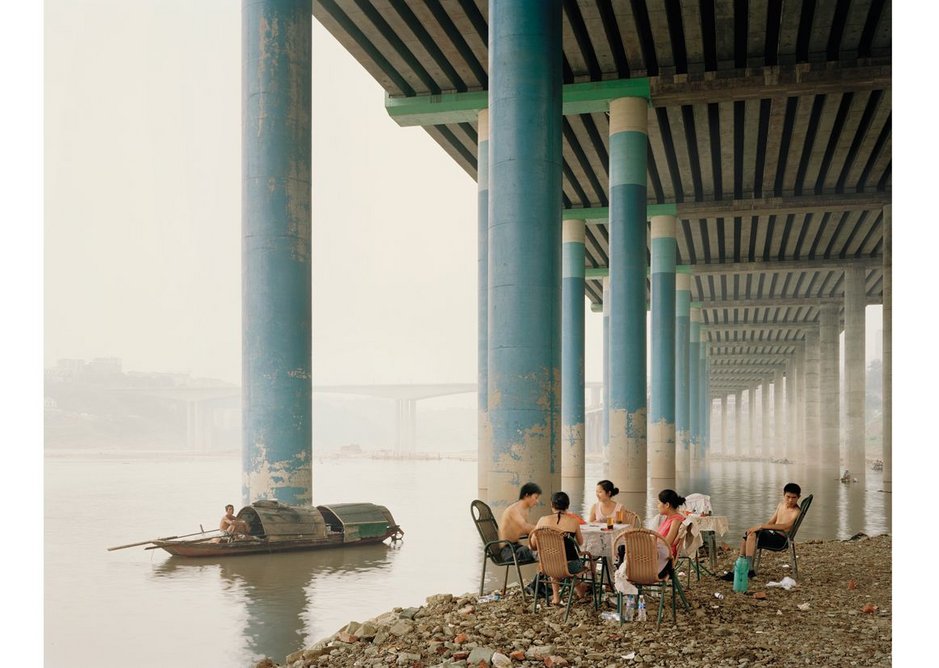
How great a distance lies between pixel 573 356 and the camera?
33.7 meters

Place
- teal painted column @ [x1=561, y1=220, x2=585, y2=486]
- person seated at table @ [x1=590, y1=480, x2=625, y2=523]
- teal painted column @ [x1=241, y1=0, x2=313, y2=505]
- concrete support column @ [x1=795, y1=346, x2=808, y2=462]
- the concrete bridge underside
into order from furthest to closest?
concrete support column @ [x1=795, y1=346, x2=808, y2=462]
teal painted column @ [x1=561, y1=220, x2=585, y2=486]
teal painted column @ [x1=241, y1=0, x2=313, y2=505]
the concrete bridge underside
person seated at table @ [x1=590, y1=480, x2=625, y2=523]

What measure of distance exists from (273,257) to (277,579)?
6017 millimetres

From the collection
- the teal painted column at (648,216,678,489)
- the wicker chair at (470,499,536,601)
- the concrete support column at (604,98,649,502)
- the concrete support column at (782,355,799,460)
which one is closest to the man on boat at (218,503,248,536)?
the wicker chair at (470,499,536,601)

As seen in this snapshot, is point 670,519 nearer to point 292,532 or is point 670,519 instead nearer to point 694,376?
point 292,532

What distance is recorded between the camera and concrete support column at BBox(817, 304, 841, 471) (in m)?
50.3

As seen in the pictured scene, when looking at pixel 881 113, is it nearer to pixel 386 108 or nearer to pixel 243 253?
pixel 386 108

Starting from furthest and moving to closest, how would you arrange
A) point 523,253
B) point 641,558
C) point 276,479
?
point 276,479, point 523,253, point 641,558

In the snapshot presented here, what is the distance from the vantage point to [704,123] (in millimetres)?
25875

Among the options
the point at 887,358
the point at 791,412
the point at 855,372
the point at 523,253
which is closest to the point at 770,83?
the point at 523,253

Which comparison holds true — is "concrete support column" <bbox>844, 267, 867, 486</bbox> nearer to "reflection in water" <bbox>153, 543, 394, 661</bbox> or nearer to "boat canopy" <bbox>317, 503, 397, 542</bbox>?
"boat canopy" <bbox>317, 503, 397, 542</bbox>

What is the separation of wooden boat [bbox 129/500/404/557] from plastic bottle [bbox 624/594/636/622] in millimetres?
6952

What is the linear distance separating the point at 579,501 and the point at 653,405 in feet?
A: 39.7

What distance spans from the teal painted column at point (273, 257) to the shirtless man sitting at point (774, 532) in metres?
7.71
